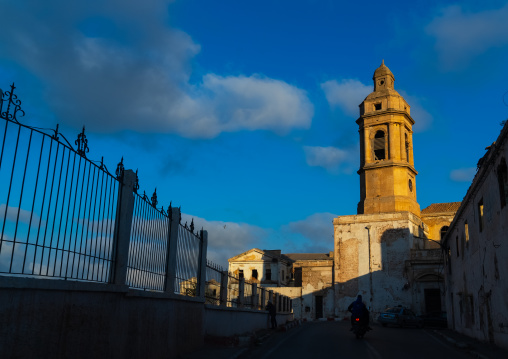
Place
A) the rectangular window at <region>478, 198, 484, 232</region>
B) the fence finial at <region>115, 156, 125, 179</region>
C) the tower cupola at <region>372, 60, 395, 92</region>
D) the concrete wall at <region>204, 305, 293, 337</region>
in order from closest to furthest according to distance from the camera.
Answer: the fence finial at <region>115, 156, 125, 179</region> < the concrete wall at <region>204, 305, 293, 337</region> < the rectangular window at <region>478, 198, 484, 232</region> < the tower cupola at <region>372, 60, 395, 92</region>

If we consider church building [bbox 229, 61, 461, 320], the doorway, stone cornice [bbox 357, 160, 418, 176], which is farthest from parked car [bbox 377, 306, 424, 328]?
stone cornice [bbox 357, 160, 418, 176]

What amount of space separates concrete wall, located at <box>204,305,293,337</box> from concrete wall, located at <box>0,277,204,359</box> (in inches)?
148

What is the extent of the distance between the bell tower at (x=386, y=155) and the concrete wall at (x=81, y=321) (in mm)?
31634

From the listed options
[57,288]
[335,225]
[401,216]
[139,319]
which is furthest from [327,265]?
[57,288]

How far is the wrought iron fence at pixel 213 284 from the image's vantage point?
46.8ft

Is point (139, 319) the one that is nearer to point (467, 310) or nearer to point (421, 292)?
point (467, 310)

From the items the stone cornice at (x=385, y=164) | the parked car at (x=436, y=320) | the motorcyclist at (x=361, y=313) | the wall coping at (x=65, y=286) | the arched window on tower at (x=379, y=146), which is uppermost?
the arched window on tower at (x=379, y=146)

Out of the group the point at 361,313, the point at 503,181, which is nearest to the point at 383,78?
the point at 361,313

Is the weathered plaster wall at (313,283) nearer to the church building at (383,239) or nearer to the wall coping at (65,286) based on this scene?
the church building at (383,239)

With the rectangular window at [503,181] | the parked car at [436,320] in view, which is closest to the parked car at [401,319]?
the parked car at [436,320]

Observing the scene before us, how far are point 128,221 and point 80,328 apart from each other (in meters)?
2.16

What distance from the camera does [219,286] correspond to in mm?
15578

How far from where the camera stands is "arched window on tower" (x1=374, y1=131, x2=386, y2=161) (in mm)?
40656

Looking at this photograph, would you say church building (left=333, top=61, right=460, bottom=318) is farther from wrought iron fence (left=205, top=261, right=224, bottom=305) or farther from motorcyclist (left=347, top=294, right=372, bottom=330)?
wrought iron fence (left=205, top=261, right=224, bottom=305)
